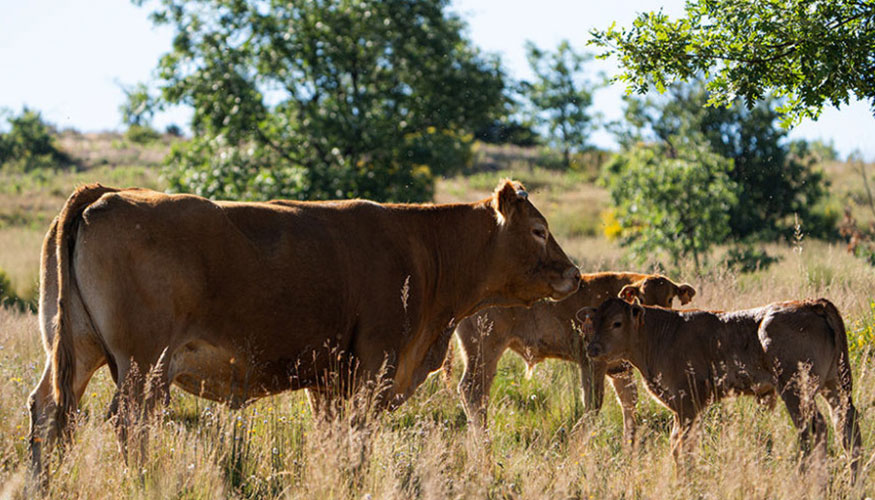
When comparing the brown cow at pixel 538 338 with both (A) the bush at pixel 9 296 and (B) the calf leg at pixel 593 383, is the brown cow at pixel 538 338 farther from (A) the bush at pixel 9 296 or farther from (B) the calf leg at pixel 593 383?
(A) the bush at pixel 9 296

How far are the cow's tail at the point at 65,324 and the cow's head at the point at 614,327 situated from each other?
354 centimetres

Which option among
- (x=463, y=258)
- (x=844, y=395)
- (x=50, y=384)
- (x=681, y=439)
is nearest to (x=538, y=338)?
(x=463, y=258)

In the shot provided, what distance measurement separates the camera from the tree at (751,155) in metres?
21.4

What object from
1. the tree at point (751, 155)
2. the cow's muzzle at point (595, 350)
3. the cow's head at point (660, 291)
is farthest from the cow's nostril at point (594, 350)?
the tree at point (751, 155)

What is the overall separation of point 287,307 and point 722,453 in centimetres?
274

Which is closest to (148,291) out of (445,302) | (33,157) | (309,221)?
(309,221)

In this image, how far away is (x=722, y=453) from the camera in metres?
5.12

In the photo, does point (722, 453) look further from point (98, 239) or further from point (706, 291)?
point (706, 291)

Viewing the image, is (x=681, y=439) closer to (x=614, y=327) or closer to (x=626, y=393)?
(x=614, y=327)

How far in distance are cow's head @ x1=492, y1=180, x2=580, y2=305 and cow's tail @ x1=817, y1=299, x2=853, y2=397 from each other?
1749mm

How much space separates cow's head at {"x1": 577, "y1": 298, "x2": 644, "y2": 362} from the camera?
259 inches

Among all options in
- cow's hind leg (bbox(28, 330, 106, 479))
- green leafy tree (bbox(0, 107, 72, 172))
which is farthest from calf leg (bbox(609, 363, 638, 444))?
green leafy tree (bbox(0, 107, 72, 172))

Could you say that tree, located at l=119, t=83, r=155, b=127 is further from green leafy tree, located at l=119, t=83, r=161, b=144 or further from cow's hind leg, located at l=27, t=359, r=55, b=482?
cow's hind leg, located at l=27, t=359, r=55, b=482

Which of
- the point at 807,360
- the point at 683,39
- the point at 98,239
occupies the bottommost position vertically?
the point at 807,360
